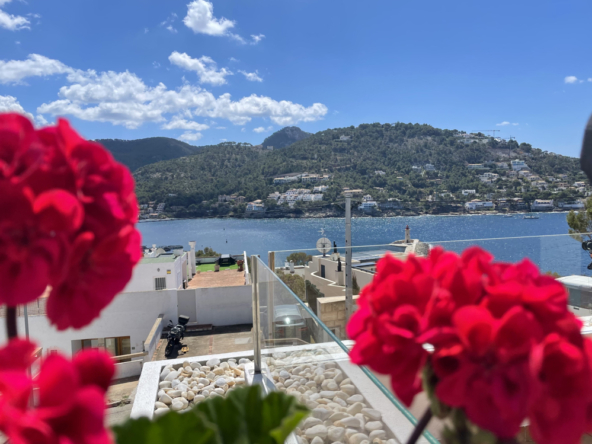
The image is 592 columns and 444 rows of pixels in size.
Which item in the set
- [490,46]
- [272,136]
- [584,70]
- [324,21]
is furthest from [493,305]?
[272,136]

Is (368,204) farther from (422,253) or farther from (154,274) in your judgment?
(422,253)

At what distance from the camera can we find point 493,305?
35cm

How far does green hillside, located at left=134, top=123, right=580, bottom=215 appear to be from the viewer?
132ft

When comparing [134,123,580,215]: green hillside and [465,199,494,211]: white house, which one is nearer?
[465,199,494,211]: white house

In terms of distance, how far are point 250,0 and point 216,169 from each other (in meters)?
21.2

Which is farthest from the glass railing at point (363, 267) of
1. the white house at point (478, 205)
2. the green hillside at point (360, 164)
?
the white house at point (478, 205)

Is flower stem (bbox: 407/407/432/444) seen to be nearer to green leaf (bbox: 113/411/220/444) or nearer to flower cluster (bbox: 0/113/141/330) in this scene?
green leaf (bbox: 113/411/220/444)

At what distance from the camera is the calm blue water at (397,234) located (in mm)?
5633

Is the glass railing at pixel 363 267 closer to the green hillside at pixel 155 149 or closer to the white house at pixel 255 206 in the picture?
the white house at pixel 255 206

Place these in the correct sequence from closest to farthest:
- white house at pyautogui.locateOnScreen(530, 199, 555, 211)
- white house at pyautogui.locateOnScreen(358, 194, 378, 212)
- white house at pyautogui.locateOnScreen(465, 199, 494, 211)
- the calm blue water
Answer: the calm blue water
white house at pyautogui.locateOnScreen(530, 199, 555, 211)
white house at pyautogui.locateOnScreen(465, 199, 494, 211)
white house at pyautogui.locateOnScreen(358, 194, 378, 212)

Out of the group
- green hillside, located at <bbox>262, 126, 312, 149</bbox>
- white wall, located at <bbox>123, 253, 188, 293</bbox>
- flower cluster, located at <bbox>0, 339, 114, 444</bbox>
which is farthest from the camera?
green hillside, located at <bbox>262, 126, 312, 149</bbox>

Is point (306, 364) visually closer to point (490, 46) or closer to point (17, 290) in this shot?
point (17, 290)

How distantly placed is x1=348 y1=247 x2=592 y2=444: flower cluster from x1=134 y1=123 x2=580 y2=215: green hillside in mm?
30332

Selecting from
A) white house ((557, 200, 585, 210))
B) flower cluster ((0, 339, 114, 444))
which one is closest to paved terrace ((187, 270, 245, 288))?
white house ((557, 200, 585, 210))
